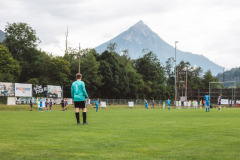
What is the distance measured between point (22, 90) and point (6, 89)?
314 cm

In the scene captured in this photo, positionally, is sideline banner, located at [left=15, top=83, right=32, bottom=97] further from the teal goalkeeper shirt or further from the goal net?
the goal net

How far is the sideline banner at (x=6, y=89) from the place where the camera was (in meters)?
48.9

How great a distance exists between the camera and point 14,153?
6043 millimetres

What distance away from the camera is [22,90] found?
52.1 meters

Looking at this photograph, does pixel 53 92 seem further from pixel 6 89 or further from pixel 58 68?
pixel 58 68

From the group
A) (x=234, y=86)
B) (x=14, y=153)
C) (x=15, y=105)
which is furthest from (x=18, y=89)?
(x=234, y=86)

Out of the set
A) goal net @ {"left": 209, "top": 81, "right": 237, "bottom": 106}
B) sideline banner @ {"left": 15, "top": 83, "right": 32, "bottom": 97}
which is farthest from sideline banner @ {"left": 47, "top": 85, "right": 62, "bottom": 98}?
goal net @ {"left": 209, "top": 81, "right": 237, "bottom": 106}

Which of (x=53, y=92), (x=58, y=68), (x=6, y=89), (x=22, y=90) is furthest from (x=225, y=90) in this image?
(x=6, y=89)

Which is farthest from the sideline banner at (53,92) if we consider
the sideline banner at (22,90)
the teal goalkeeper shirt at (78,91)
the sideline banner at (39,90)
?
the teal goalkeeper shirt at (78,91)

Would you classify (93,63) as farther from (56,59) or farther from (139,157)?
(139,157)

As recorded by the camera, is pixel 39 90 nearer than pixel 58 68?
Yes

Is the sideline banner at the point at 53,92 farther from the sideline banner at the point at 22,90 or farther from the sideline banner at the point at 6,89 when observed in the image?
the sideline banner at the point at 6,89

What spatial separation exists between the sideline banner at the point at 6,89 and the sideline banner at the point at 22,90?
0.94m

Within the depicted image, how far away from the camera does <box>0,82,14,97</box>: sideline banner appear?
1925 inches
